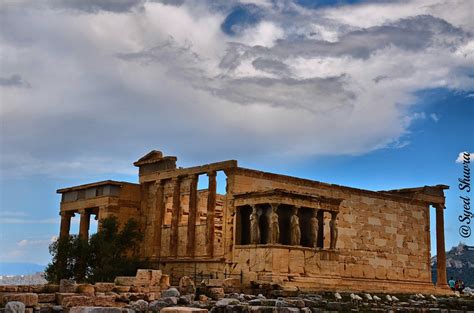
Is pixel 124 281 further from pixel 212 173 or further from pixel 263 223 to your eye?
pixel 212 173

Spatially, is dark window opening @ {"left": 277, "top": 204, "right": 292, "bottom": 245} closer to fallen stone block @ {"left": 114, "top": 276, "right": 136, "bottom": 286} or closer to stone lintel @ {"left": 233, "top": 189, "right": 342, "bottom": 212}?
stone lintel @ {"left": 233, "top": 189, "right": 342, "bottom": 212}

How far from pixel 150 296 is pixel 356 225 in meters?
15.3

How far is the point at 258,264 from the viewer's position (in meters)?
22.3

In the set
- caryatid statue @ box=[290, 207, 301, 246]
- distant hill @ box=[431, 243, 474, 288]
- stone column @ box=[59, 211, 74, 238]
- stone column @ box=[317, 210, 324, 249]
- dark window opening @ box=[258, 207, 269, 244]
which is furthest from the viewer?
distant hill @ box=[431, 243, 474, 288]

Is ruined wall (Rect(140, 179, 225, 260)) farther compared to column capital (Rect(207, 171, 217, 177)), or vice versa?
ruined wall (Rect(140, 179, 225, 260))

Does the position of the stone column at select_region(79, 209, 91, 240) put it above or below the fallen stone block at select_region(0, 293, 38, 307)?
above

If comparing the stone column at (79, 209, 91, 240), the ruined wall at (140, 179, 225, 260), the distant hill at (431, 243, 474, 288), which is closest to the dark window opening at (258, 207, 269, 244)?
the ruined wall at (140, 179, 225, 260)

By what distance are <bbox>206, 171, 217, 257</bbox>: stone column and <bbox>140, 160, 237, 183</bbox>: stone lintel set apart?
0.89 ft

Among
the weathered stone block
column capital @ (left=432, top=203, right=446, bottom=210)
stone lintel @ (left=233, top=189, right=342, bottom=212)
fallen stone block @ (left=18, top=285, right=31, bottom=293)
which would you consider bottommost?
fallen stone block @ (left=18, top=285, right=31, bottom=293)

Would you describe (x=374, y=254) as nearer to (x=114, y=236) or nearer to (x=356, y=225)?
(x=356, y=225)

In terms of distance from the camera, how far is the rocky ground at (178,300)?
10.4 meters

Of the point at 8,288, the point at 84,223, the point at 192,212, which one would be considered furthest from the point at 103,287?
the point at 84,223

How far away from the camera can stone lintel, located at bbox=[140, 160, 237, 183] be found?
82.5ft

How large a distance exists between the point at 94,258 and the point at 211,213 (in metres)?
4.72
